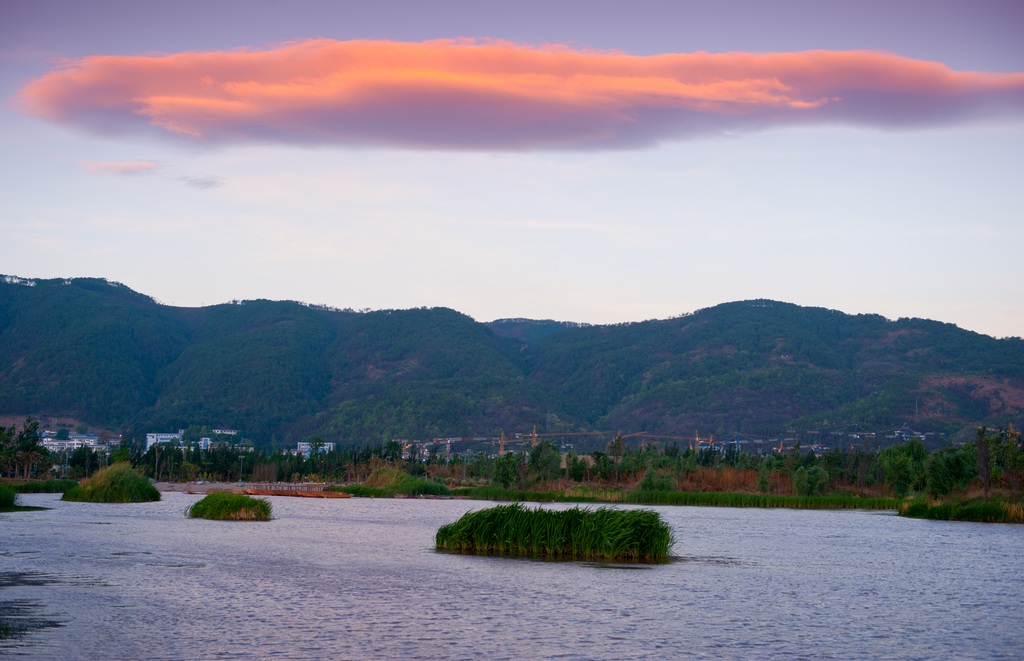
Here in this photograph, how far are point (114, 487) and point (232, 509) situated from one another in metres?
23.7

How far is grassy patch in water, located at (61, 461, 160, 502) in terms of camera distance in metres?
90.8

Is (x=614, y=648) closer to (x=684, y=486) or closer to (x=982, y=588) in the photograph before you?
(x=982, y=588)

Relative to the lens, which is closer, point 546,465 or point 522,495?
point 522,495

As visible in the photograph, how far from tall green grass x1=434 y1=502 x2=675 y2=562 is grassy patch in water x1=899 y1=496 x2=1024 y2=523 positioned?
1746 inches

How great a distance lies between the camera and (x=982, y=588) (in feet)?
134

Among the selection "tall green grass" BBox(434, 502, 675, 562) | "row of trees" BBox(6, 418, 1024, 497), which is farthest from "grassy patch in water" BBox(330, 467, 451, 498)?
"tall green grass" BBox(434, 502, 675, 562)

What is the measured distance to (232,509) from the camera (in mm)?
73062

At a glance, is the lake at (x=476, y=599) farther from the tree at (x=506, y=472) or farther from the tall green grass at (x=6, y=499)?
the tree at (x=506, y=472)

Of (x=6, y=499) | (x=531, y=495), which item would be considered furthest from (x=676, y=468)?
(x=6, y=499)

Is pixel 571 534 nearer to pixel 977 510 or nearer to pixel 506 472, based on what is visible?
pixel 977 510

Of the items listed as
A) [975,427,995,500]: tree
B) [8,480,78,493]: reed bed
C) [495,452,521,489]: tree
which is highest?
[975,427,995,500]: tree

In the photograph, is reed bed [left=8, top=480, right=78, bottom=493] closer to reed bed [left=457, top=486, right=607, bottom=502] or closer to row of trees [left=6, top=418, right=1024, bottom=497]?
row of trees [left=6, top=418, right=1024, bottom=497]

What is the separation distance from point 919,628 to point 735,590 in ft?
27.7

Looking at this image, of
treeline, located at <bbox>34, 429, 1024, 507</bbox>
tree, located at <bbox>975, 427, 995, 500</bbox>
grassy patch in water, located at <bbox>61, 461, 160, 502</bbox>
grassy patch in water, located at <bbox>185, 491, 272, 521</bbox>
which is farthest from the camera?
treeline, located at <bbox>34, 429, 1024, 507</bbox>
